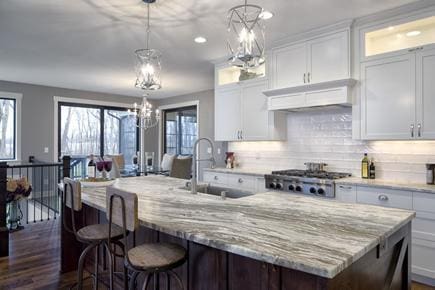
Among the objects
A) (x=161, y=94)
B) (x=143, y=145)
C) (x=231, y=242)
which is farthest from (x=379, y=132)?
(x=143, y=145)

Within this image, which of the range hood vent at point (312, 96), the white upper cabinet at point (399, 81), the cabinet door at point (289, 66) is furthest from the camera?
the cabinet door at point (289, 66)

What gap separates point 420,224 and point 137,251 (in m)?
2.53

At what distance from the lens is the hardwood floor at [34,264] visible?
2.76m

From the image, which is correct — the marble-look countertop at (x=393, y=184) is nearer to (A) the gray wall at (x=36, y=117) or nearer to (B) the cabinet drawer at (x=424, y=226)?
(B) the cabinet drawer at (x=424, y=226)

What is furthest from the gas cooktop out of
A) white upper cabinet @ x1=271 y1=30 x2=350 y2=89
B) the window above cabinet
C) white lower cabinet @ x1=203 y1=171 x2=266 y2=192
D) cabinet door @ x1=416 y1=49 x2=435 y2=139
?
the window above cabinet

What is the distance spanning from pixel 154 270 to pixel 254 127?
3090 mm

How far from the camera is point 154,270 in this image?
1.57m

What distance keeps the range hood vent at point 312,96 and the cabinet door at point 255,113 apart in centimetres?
22

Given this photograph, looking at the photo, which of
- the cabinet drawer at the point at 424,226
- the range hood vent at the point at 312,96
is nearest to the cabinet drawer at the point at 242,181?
the range hood vent at the point at 312,96

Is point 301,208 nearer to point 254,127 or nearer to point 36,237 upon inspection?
point 254,127

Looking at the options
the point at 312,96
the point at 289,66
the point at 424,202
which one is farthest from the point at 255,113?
the point at 424,202

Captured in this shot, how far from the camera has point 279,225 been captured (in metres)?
1.53

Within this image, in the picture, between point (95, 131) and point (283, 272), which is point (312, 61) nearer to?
point (283, 272)

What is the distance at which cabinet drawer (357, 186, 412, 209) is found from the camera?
9.17 feet
